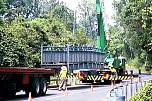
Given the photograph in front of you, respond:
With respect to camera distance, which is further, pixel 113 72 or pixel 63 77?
pixel 113 72

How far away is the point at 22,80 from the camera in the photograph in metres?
22.4

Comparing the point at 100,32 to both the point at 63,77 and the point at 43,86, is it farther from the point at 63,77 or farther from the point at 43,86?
the point at 43,86

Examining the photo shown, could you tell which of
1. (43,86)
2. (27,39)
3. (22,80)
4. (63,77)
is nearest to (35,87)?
(43,86)

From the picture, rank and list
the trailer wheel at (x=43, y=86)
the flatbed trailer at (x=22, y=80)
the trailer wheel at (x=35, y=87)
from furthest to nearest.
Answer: the trailer wheel at (x=43, y=86) → the trailer wheel at (x=35, y=87) → the flatbed trailer at (x=22, y=80)

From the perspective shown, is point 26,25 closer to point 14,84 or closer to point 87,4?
point 14,84

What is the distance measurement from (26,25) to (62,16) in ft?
226

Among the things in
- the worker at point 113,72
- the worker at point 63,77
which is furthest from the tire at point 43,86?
the worker at point 113,72

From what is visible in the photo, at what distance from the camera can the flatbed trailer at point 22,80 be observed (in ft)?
69.5

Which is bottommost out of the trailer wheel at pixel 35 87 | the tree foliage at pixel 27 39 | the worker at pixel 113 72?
the trailer wheel at pixel 35 87

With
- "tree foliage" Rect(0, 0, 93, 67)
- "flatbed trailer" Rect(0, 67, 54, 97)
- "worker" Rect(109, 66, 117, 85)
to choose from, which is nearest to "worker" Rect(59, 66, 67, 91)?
"flatbed trailer" Rect(0, 67, 54, 97)

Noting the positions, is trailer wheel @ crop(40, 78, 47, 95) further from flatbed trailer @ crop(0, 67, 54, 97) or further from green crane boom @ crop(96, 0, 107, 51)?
green crane boom @ crop(96, 0, 107, 51)

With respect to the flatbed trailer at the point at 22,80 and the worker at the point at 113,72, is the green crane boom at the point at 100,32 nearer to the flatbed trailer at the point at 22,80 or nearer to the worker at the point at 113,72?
the worker at the point at 113,72

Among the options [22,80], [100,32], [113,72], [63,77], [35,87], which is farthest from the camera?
[100,32]

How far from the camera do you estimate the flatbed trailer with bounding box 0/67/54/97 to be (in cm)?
2117
